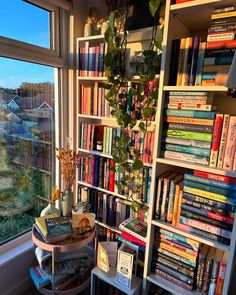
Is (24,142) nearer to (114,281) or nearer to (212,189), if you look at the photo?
(114,281)

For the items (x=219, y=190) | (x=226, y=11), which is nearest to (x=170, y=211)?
(x=219, y=190)

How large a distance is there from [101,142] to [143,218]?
25.2 inches

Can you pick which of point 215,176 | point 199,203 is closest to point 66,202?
point 199,203

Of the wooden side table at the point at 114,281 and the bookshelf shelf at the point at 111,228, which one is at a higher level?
the bookshelf shelf at the point at 111,228

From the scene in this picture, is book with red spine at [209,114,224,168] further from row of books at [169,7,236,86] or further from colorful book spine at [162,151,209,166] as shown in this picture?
row of books at [169,7,236,86]

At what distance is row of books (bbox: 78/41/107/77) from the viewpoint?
1559mm

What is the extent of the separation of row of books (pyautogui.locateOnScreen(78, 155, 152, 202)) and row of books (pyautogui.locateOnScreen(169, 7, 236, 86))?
2.11ft

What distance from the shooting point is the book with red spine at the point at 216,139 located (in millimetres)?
998

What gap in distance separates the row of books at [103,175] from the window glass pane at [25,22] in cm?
99

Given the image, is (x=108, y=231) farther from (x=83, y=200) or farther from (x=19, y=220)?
(x=19, y=220)

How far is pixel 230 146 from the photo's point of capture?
98 centimetres

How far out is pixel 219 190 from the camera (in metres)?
1.03

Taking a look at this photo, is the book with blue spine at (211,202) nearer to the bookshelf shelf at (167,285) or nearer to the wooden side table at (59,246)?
the bookshelf shelf at (167,285)

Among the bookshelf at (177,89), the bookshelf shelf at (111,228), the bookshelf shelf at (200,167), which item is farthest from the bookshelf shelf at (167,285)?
the bookshelf shelf at (200,167)
